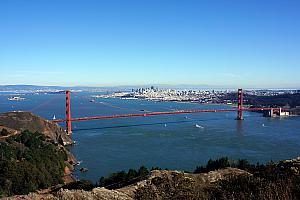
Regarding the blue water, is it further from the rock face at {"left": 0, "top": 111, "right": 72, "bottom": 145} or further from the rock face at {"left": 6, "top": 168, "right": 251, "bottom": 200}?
the rock face at {"left": 6, "top": 168, "right": 251, "bottom": 200}

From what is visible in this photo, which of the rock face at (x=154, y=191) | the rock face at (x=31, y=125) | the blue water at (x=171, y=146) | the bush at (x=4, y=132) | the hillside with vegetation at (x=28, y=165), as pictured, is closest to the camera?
the rock face at (x=154, y=191)

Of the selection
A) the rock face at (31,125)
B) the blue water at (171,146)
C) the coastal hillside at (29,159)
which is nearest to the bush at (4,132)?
the coastal hillside at (29,159)

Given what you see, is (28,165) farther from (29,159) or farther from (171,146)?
(171,146)

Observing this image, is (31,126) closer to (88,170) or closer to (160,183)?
(88,170)

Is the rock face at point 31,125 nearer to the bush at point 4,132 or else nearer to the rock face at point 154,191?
the bush at point 4,132

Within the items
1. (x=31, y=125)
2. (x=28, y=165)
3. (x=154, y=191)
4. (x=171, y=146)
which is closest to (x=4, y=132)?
(x=31, y=125)

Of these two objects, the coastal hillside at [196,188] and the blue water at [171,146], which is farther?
the blue water at [171,146]
